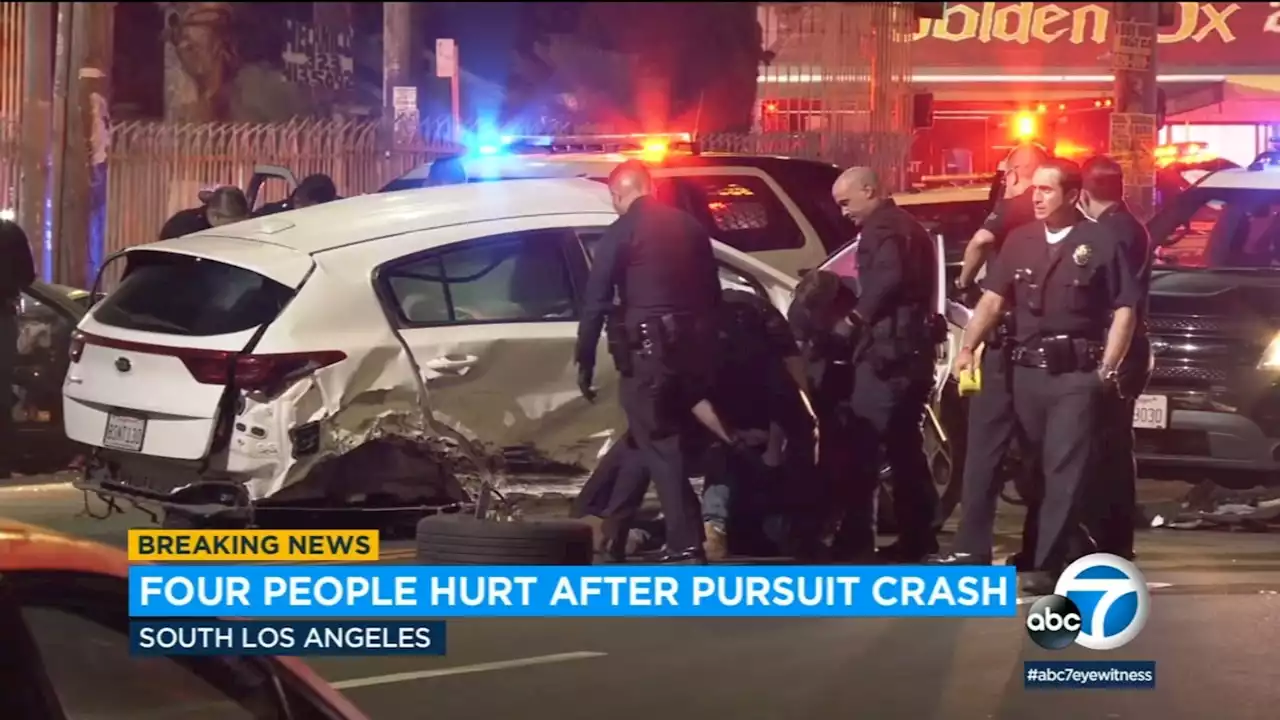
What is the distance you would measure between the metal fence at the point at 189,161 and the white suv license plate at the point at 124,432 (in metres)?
7.20

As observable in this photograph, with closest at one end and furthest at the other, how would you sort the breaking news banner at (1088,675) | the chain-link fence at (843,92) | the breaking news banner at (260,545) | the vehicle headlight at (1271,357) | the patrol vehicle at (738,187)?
the breaking news banner at (1088,675), the breaking news banner at (260,545), the vehicle headlight at (1271,357), the patrol vehicle at (738,187), the chain-link fence at (843,92)

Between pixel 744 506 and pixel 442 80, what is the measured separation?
7.61 meters

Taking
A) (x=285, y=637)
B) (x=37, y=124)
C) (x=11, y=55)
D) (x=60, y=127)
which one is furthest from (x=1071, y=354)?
(x=11, y=55)

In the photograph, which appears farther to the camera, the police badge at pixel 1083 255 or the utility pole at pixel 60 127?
the utility pole at pixel 60 127

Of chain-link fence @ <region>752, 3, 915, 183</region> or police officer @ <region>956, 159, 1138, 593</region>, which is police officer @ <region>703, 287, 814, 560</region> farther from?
chain-link fence @ <region>752, 3, 915, 183</region>

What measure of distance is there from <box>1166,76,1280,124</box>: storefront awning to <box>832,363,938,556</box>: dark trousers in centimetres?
783

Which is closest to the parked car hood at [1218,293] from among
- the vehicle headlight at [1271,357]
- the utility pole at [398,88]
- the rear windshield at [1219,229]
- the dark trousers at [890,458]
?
the vehicle headlight at [1271,357]

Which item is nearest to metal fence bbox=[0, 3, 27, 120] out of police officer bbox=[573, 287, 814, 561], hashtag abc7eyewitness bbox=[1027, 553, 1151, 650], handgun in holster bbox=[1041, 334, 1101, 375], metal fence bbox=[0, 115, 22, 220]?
metal fence bbox=[0, 115, 22, 220]

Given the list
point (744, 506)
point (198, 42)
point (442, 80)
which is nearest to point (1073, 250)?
point (744, 506)

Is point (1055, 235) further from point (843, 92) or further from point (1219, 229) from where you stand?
point (843, 92)

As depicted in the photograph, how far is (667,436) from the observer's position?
722 centimetres

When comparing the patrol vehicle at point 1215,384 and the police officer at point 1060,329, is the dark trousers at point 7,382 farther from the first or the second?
the patrol vehicle at point 1215,384

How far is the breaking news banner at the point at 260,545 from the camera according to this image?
6395 mm

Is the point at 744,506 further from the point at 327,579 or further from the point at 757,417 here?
the point at 327,579
